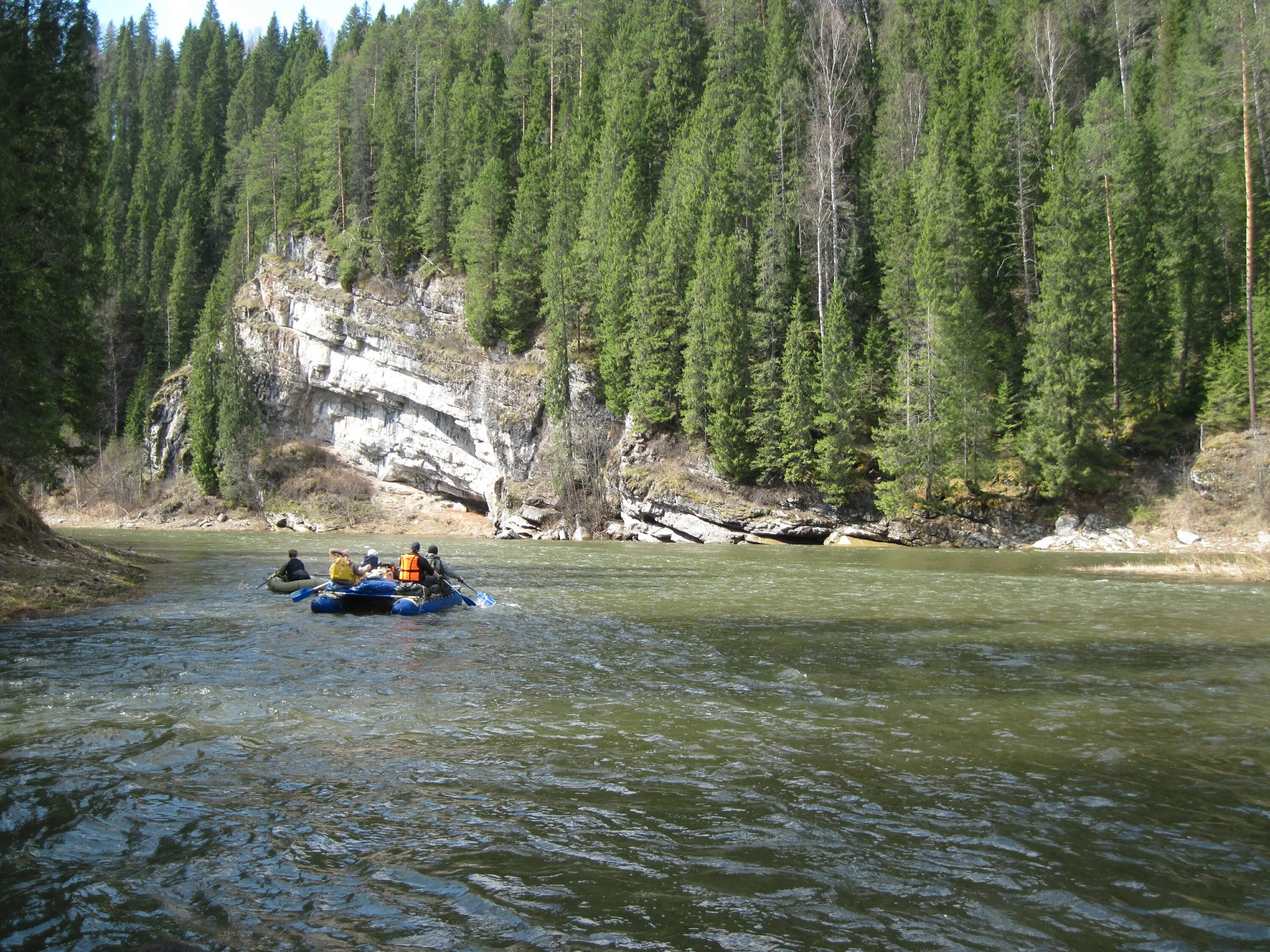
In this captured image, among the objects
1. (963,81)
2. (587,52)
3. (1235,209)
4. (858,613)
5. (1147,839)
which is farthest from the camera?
(587,52)

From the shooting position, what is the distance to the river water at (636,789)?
14.1 feet

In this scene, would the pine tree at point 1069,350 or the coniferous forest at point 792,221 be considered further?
the pine tree at point 1069,350

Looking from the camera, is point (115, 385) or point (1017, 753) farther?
point (115, 385)

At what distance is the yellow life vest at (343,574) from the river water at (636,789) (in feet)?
11.0

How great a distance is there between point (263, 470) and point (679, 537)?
1264 inches

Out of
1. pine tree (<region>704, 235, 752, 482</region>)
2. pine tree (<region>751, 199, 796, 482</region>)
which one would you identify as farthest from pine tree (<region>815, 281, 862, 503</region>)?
pine tree (<region>704, 235, 752, 482</region>)

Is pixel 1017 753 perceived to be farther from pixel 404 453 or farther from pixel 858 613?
pixel 404 453

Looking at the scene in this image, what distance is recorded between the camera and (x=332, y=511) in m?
54.1

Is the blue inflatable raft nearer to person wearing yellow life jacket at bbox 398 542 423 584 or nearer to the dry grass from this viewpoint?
person wearing yellow life jacket at bbox 398 542 423 584

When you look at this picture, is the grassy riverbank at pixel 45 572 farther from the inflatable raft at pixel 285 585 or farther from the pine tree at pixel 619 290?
the pine tree at pixel 619 290

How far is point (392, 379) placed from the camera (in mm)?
54062

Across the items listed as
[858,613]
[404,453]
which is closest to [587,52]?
[404,453]

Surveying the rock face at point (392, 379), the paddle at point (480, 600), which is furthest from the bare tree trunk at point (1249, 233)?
the rock face at point (392, 379)

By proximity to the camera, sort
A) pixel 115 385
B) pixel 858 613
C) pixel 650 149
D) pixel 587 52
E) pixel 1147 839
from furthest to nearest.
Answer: pixel 115 385 → pixel 587 52 → pixel 650 149 → pixel 858 613 → pixel 1147 839
